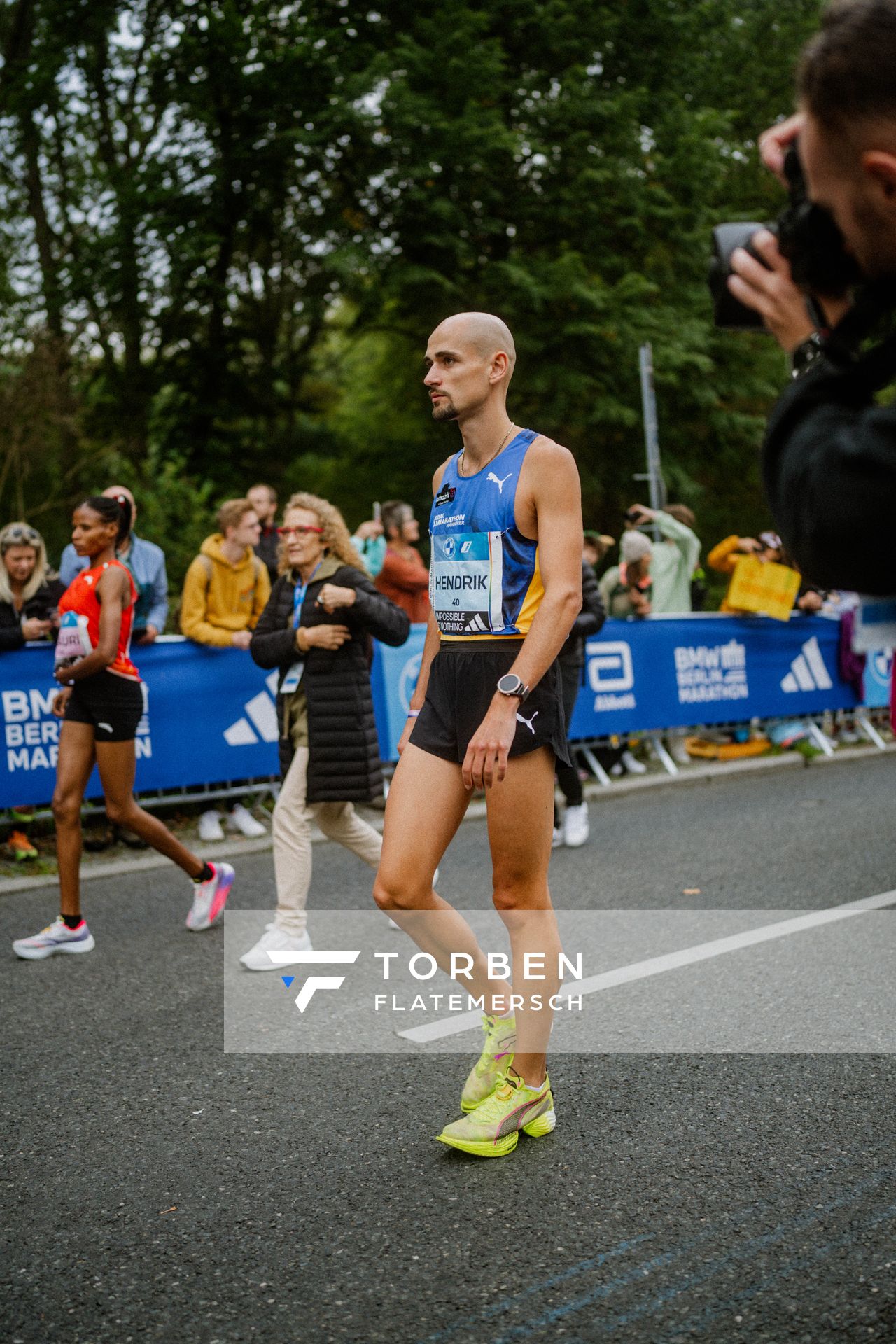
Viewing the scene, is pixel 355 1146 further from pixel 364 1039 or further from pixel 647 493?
pixel 647 493

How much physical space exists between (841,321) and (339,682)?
14.1 ft

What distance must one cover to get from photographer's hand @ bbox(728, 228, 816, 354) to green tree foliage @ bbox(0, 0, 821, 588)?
16.0 m

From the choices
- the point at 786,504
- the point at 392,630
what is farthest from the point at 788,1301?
the point at 392,630

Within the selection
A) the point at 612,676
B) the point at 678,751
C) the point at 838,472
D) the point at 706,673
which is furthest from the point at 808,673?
the point at 838,472

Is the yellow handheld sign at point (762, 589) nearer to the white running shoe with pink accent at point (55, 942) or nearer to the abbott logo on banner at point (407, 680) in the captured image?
the abbott logo on banner at point (407, 680)

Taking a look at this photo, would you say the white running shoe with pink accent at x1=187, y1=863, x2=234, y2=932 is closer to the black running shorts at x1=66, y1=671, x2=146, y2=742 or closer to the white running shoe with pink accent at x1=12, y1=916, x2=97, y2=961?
the white running shoe with pink accent at x1=12, y1=916, x2=97, y2=961

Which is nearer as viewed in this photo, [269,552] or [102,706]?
[102,706]

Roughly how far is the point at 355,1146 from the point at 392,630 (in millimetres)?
2645

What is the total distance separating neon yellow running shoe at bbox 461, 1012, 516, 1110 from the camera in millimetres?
3664

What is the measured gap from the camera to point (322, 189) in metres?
20.5

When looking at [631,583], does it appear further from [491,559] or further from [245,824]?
[491,559]

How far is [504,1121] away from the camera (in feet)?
11.6

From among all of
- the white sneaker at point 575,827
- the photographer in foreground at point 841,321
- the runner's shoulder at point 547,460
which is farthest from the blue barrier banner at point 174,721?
the photographer in foreground at point 841,321

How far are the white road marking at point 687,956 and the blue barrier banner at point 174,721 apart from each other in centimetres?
432
